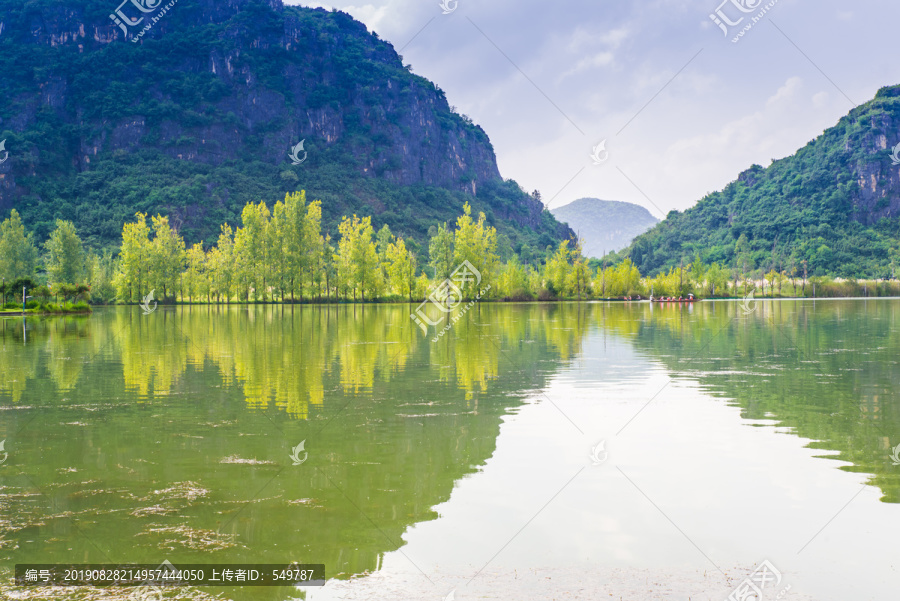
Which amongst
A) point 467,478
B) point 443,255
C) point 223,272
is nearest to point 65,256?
point 223,272

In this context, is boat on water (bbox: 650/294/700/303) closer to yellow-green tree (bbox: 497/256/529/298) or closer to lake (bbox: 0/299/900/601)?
yellow-green tree (bbox: 497/256/529/298)

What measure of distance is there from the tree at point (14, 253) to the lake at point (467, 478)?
79.1 metres

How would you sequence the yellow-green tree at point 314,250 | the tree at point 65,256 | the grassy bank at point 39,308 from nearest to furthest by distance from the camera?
the grassy bank at point 39,308 → the tree at point 65,256 → the yellow-green tree at point 314,250

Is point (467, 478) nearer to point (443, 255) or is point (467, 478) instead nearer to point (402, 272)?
point (443, 255)

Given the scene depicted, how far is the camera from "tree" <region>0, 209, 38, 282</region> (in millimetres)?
82938

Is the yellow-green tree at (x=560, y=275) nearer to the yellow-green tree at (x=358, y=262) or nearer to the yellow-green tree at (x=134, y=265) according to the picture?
the yellow-green tree at (x=358, y=262)

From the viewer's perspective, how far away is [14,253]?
84438 millimetres

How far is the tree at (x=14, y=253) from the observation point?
8294 cm

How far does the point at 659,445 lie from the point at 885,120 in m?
213

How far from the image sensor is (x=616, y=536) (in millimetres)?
6578

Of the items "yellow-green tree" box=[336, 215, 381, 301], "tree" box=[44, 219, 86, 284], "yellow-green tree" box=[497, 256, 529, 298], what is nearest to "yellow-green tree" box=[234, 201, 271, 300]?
"yellow-green tree" box=[336, 215, 381, 301]

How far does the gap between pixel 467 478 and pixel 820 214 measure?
182 meters

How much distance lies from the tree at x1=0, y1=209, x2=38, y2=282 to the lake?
260 ft

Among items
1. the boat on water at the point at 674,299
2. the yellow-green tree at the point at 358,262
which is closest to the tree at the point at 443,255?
the yellow-green tree at the point at 358,262
